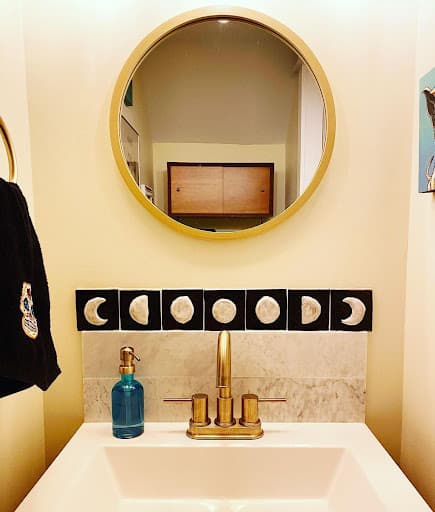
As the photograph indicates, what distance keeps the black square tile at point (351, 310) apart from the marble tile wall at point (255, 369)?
0.07 ft

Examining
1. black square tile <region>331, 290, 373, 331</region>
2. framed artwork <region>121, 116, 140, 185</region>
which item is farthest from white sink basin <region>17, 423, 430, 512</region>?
framed artwork <region>121, 116, 140, 185</region>

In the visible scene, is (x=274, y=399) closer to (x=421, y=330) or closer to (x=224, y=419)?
(x=224, y=419)

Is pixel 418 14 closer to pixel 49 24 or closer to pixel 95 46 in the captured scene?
pixel 95 46

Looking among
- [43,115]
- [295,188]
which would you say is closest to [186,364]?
[295,188]

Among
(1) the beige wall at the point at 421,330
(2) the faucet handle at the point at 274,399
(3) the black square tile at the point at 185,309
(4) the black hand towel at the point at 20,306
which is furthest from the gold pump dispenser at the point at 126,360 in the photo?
(1) the beige wall at the point at 421,330

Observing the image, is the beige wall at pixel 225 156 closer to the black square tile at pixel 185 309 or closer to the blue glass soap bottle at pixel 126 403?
the black square tile at pixel 185 309

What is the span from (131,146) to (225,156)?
23 centimetres

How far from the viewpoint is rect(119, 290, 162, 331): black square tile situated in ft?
3.31

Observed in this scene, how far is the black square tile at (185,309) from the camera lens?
3.31 ft

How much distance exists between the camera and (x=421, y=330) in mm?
944

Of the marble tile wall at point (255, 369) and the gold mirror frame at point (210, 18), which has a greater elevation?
the gold mirror frame at point (210, 18)

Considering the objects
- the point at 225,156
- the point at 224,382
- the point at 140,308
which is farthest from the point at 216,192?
the point at 224,382

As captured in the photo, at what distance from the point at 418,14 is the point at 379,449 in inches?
38.8

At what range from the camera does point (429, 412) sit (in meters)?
0.90
